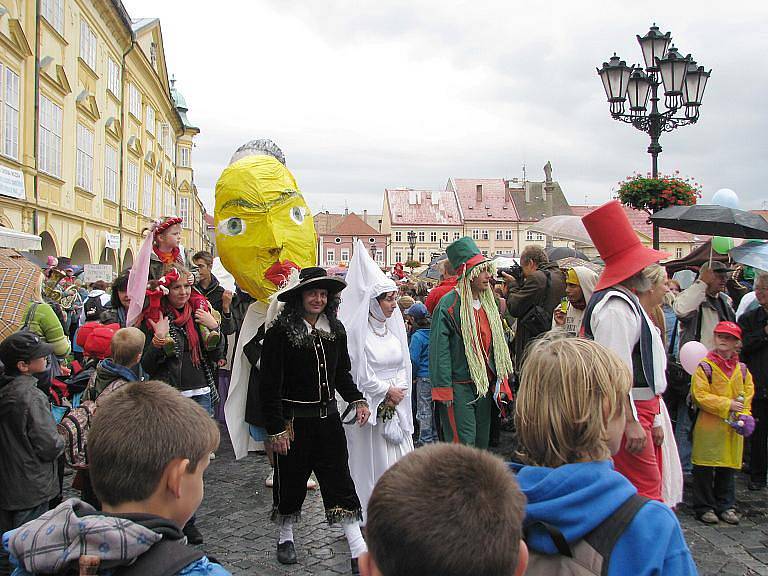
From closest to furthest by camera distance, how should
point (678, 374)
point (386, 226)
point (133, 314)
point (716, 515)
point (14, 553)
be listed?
point (14, 553), point (133, 314), point (716, 515), point (678, 374), point (386, 226)

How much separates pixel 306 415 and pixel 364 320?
88 cm

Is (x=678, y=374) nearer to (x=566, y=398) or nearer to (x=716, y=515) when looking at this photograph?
(x=716, y=515)

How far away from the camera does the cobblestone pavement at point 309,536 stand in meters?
4.44

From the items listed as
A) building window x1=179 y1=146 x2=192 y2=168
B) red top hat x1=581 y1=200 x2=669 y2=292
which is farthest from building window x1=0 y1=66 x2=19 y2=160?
building window x1=179 y1=146 x2=192 y2=168

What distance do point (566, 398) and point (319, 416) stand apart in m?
2.82

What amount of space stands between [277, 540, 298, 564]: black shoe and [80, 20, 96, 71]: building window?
2163 cm

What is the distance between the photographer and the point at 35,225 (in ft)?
59.5

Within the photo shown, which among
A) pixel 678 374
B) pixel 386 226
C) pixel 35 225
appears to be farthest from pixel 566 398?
pixel 386 226

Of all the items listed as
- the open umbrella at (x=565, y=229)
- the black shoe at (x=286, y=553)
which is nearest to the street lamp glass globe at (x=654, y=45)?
the open umbrella at (x=565, y=229)

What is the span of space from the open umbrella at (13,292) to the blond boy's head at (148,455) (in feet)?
9.00

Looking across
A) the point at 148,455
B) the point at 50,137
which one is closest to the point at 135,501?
the point at 148,455

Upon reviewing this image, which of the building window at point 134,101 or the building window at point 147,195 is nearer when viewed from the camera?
the building window at point 134,101

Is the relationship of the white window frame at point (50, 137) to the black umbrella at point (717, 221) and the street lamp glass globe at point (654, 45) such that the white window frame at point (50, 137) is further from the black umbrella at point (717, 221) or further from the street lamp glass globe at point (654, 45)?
the black umbrella at point (717, 221)

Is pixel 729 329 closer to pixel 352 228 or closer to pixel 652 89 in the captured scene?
pixel 652 89
